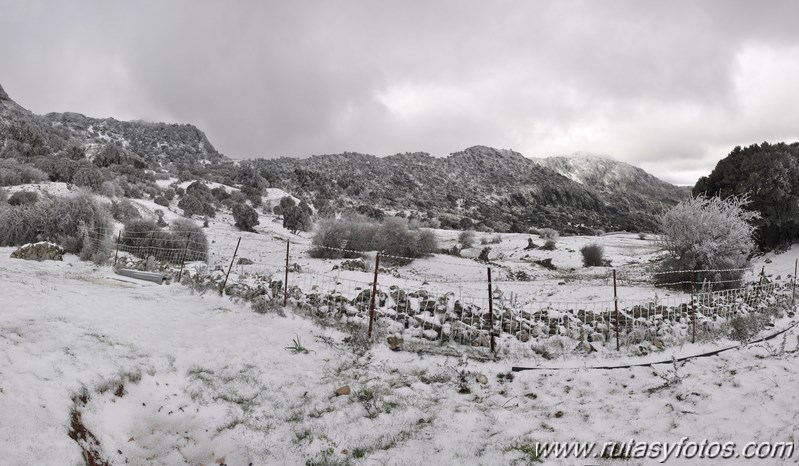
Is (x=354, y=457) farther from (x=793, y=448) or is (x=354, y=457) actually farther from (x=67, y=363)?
(x=793, y=448)

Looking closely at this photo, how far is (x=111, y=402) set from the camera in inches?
179

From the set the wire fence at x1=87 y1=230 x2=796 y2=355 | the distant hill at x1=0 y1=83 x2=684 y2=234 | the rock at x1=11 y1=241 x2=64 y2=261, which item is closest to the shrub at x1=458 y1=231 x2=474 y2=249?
the distant hill at x1=0 y1=83 x2=684 y2=234

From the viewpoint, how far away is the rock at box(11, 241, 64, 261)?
1334cm

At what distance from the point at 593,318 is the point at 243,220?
80.2ft

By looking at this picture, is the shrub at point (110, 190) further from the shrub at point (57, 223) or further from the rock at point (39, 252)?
the rock at point (39, 252)

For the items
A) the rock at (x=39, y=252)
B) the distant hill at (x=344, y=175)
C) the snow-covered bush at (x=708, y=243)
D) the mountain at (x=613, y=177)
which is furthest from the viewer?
the mountain at (x=613, y=177)

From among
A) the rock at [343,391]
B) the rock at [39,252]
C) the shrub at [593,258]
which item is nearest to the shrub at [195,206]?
the rock at [39,252]

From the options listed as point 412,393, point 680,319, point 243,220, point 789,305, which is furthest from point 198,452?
point 243,220

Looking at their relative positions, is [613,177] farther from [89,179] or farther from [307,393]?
[307,393]

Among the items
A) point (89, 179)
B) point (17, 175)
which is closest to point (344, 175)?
point (89, 179)

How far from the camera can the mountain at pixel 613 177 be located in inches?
4840

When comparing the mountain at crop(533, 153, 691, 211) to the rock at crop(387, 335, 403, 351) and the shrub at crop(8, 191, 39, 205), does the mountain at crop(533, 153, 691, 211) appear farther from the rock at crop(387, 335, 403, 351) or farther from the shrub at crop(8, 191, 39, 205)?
the rock at crop(387, 335, 403, 351)

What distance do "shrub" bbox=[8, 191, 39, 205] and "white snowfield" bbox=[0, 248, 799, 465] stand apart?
1624 centimetres

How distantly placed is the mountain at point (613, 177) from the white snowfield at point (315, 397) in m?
114
